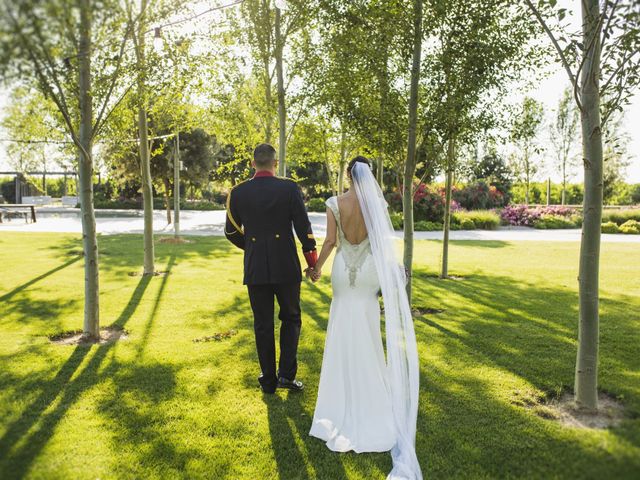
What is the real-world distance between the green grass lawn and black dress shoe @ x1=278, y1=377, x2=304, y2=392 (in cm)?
12

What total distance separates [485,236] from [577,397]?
19.2 meters

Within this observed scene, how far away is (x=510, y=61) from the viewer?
7566 millimetres

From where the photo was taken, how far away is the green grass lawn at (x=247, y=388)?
3.69 m

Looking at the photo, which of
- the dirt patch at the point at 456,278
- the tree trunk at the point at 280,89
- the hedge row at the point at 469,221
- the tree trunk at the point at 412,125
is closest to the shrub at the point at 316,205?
the hedge row at the point at 469,221

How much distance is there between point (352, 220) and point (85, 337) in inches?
165

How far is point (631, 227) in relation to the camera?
25.5 meters

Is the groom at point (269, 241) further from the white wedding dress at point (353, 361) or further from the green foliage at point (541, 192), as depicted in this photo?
the green foliage at point (541, 192)

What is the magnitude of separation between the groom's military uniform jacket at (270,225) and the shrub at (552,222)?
2646 cm

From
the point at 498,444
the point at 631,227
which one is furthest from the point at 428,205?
the point at 498,444

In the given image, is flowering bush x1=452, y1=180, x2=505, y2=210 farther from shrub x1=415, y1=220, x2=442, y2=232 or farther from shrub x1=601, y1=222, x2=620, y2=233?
shrub x1=601, y1=222, x2=620, y2=233

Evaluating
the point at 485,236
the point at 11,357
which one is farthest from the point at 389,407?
the point at 485,236

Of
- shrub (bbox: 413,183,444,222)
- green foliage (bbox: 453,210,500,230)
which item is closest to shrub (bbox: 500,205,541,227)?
green foliage (bbox: 453,210,500,230)

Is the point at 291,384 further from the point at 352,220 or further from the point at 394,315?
the point at 352,220

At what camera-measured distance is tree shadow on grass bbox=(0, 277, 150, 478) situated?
3.74 meters
